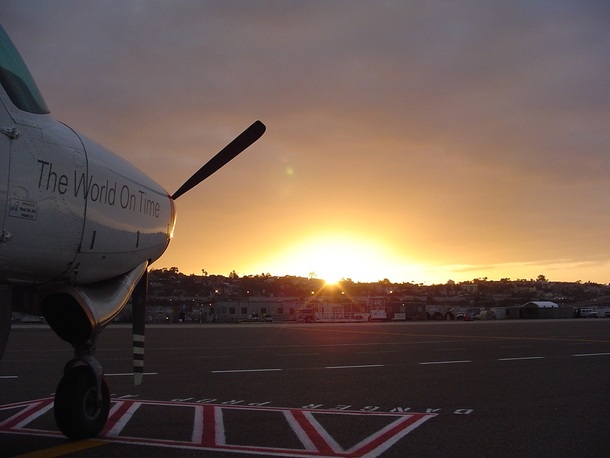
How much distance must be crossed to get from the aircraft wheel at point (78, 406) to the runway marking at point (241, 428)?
0.18 m

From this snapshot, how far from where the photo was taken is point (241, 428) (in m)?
8.28

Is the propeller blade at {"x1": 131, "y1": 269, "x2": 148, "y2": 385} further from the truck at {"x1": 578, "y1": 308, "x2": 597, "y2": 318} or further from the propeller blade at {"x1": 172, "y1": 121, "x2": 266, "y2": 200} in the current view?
the truck at {"x1": 578, "y1": 308, "x2": 597, "y2": 318}

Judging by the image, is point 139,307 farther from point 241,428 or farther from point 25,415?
point 25,415

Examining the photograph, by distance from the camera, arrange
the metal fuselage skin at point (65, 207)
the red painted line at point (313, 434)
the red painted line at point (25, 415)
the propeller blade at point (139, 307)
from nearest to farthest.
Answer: the metal fuselage skin at point (65, 207), the red painted line at point (313, 434), the red painted line at point (25, 415), the propeller blade at point (139, 307)

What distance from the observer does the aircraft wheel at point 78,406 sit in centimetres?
702

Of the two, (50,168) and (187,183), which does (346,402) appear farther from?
(50,168)

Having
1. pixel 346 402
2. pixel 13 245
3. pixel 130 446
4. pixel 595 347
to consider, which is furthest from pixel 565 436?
pixel 595 347

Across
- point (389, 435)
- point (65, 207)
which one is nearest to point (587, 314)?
point (389, 435)

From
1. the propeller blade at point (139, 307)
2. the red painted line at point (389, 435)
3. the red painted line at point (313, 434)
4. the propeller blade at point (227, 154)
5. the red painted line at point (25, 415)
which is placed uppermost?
the propeller blade at point (227, 154)

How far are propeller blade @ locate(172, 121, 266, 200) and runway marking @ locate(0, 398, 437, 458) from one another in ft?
11.3

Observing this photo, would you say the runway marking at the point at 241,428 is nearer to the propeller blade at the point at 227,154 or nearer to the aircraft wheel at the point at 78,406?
the aircraft wheel at the point at 78,406

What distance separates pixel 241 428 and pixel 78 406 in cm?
227

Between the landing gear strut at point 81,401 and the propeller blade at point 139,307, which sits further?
the propeller blade at point 139,307

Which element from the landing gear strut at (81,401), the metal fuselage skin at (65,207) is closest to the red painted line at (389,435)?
the landing gear strut at (81,401)
